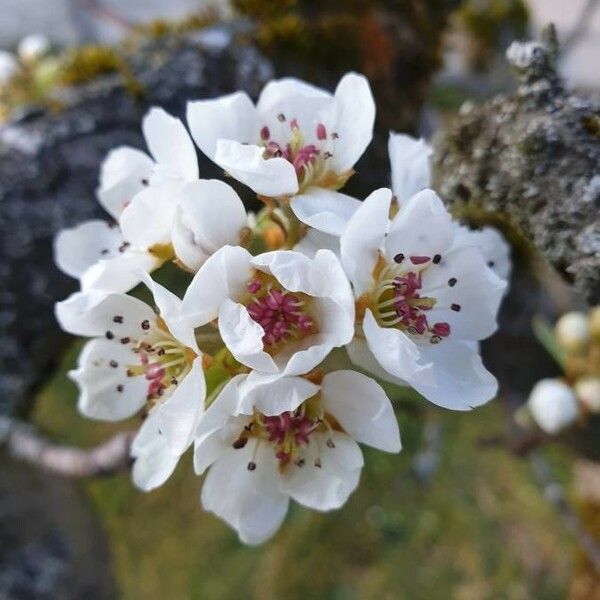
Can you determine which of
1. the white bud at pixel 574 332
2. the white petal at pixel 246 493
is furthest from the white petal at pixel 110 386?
the white bud at pixel 574 332

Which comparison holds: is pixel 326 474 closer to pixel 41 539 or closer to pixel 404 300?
pixel 404 300

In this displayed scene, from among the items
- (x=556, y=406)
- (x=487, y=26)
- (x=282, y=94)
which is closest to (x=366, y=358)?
(x=282, y=94)

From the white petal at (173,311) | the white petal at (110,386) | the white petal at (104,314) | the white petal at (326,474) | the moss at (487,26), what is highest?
the white petal at (173,311)

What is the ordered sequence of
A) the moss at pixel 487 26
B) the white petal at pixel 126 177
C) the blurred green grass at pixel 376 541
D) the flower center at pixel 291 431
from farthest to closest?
the moss at pixel 487 26 < the blurred green grass at pixel 376 541 < the white petal at pixel 126 177 < the flower center at pixel 291 431

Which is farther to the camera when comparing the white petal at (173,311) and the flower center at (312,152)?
the flower center at (312,152)

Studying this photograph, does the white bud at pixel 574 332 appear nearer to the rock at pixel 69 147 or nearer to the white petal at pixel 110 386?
the rock at pixel 69 147

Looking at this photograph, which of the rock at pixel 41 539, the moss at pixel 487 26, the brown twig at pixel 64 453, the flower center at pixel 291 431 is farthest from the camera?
the moss at pixel 487 26

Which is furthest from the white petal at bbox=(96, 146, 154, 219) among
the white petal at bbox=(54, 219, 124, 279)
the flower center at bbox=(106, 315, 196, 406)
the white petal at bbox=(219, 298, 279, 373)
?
the white petal at bbox=(219, 298, 279, 373)

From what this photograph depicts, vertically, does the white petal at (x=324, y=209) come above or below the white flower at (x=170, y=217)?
above
